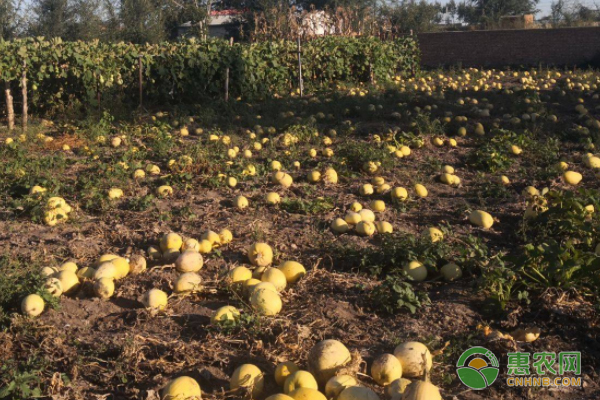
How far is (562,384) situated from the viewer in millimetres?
3281

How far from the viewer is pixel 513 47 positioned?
27266 millimetres

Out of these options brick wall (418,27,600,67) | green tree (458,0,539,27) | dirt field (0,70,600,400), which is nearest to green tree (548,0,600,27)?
green tree (458,0,539,27)

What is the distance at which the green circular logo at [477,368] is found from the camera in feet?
10.8

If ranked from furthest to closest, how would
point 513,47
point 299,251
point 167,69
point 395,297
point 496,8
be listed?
point 496,8
point 513,47
point 167,69
point 299,251
point 395,297

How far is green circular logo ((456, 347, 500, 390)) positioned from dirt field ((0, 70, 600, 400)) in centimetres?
5

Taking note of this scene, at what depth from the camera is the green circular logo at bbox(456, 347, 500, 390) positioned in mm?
3287

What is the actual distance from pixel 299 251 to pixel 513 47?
25.3 meters

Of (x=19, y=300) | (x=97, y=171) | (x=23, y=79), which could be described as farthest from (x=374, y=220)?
(x=23, y=79)

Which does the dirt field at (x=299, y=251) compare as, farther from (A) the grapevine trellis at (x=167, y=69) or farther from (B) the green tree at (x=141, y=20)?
(B) the green tree at (x=141, y=20)

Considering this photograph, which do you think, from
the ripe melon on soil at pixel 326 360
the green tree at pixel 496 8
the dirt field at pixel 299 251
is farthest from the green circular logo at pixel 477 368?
the green tree at pixel 496 8

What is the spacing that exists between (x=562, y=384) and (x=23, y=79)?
1070 cm

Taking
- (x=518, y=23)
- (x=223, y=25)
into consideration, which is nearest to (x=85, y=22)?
(x=223, y=25)

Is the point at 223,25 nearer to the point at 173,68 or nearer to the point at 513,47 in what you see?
the point at 513,47

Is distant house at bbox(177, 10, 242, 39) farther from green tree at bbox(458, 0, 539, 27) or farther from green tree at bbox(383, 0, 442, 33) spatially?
green tree at bbox(458, 0, 539, 27)
